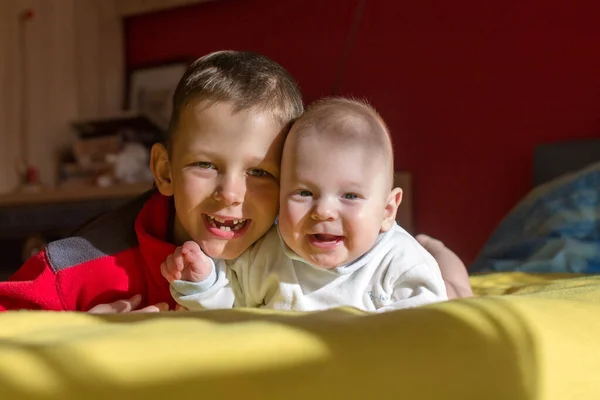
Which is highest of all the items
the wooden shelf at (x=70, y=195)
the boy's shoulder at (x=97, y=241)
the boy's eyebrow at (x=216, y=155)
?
the boy's eyebrow at (x=216, y=155)

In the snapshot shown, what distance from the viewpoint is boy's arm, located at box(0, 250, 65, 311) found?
1005mm

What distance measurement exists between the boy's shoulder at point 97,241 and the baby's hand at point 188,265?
15cm

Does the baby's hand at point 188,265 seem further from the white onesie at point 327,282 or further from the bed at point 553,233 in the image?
the bed at point 553,233

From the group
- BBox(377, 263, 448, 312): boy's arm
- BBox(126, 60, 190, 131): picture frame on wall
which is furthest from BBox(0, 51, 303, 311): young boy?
BBox(126, 60, 190, 131): picture frame on wall

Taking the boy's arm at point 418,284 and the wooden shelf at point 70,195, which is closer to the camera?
the boy's arm at point 418,284

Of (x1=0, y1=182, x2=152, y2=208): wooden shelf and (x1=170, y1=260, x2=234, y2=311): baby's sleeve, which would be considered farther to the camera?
(x1=0, y1=182, x2=152, y2=208): wooden shelf

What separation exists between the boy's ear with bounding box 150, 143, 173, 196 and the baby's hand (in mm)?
127

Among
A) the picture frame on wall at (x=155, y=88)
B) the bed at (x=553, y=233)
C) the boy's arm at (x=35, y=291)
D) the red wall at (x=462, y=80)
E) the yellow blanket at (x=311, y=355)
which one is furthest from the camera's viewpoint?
the picture frame on wall at (x=155, y=88)

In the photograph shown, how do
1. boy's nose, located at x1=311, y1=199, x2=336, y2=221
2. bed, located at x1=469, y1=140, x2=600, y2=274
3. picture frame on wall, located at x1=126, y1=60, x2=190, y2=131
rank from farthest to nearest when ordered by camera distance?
picture frame on wall, located at x1=126, y1=60, x2=190, y2=131 → bed, located at x1=469, y1=140, x2=600, y2=274 → boy's nose, located at x1=311, y1=199, x2=336, y2=221

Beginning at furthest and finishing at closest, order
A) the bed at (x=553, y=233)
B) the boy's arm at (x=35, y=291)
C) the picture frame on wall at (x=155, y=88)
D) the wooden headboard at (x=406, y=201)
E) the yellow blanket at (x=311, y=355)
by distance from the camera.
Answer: the picture frame on wall at (x=155, y=88) → the wooden headboard at (x=406, y=201) → the bed at (x=553, y=233) → the boy's arm at (x=35, y=291) → the yellow blanket at (x=311, y=355)

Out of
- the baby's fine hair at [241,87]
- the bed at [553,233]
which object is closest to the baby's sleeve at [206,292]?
the baby's fine hair at [241,87]

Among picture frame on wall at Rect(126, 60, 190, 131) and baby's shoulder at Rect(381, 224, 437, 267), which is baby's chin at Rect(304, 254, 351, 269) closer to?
baby's shoulder at Rect(381, 224, 437, 267)

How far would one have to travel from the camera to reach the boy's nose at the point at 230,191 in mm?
950

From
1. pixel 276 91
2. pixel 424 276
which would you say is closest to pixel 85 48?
pixel 276 91
